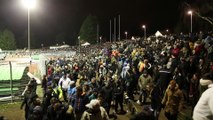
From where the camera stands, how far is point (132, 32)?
12106 centimetres

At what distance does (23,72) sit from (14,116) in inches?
239

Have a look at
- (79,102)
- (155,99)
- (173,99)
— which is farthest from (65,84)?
(173,99)

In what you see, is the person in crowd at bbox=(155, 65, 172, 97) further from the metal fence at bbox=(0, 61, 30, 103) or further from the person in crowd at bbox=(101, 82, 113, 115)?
the metal fence at bbox=(0, 61, 30, 103)

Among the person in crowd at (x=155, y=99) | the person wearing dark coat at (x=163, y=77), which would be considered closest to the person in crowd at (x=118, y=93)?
the person wearing dark coat at (x=163, y=77)

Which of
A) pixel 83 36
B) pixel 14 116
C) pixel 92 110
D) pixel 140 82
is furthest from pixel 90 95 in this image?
pixel 83 36

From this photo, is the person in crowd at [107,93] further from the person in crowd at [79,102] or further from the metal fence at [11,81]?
the metal fence at [11,81]

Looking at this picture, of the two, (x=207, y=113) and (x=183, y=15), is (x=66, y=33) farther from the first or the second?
(x=207, y=113)

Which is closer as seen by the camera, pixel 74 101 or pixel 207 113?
pixel 207 113

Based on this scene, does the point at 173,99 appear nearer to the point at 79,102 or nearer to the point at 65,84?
the point at 79,102

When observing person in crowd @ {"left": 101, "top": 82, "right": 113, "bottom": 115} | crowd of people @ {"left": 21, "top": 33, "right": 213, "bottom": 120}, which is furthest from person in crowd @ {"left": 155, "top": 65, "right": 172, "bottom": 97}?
person in crowd @ {"left": 101, "top": 82, "right": 113, "bottom": 115}

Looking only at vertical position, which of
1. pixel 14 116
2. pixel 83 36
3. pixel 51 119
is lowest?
pixel 14 116

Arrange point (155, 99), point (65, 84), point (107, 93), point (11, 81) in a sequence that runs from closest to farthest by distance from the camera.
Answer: point (155, 99), point (107, 93), point (65, 84), point (11, 81)

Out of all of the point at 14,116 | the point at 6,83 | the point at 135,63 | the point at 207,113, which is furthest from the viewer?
the point at 6,83

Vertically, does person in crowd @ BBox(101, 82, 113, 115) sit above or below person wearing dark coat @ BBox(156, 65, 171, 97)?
below
